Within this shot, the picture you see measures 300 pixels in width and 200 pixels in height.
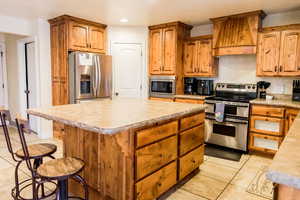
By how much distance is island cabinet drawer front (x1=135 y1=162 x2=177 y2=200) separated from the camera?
1.90 metres

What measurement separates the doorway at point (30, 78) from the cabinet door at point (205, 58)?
3.48 m

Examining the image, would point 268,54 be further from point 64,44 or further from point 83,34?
point 64,44

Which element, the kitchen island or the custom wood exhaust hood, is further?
the custom wood exhaust hood

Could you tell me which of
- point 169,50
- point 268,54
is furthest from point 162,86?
point 268,54

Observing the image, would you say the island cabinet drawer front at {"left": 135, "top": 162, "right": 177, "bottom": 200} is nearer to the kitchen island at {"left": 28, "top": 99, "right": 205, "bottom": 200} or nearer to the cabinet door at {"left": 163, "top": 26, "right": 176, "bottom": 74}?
the kitchen island at {"left": 28, "top": 99, "right": 205, "bottom": 200}

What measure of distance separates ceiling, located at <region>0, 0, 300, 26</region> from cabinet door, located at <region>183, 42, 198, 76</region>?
55 cm

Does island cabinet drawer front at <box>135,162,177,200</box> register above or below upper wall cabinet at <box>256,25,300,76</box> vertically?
below

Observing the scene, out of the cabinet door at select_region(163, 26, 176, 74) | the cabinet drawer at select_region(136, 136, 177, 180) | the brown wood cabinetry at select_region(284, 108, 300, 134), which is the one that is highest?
the cabinet door at select_region(163, 26, 176, 74)

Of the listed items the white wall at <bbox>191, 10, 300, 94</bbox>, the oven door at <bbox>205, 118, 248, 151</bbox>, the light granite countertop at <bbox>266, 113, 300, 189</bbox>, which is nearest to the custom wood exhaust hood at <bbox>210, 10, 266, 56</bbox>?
the white wall at <bbox>191, 10, 300, 94</bbox>

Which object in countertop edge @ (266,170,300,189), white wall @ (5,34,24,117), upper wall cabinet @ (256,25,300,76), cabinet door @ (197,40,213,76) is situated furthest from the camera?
white wall @ (5,34,24,117)

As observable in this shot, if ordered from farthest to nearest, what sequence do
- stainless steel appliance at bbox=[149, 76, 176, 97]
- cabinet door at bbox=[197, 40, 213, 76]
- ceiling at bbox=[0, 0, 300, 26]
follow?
stainless steel appliance at bbox=[149, 76, 176, 97], cabinet door at bbox=[197, 40, 213, 76], ceiling at bbox=[0, 0, 300, 26]

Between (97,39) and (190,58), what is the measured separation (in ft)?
6.58

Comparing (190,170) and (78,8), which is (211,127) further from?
(78,8)

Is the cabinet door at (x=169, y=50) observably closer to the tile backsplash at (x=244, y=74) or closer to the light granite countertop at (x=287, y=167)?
the tile backsplash at (x=244, y=74)
